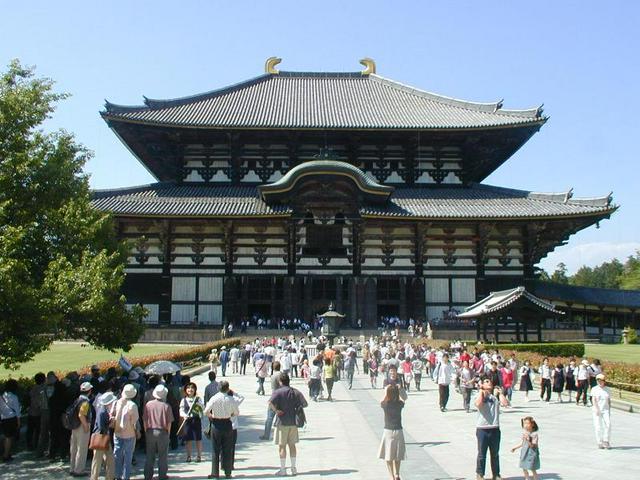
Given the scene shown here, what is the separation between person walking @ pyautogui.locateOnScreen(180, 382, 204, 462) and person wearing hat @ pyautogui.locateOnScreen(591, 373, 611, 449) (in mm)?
8562

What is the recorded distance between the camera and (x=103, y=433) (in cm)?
1177

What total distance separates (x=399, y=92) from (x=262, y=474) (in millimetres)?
51513

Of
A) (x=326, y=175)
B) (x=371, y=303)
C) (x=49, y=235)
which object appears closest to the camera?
(x=49, y=235)

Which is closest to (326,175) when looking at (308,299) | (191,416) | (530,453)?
(308,299)

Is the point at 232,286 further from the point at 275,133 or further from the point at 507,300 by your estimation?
the point at 507,300

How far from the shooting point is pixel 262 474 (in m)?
12.4

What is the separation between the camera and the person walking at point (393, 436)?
11.4 m

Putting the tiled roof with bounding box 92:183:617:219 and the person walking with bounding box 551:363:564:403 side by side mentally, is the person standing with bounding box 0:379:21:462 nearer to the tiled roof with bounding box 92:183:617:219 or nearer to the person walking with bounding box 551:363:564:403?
the person walking with bounding box 551:363:564:403

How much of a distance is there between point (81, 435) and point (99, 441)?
49.4 inches

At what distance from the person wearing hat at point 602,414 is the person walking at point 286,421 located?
22.3ft

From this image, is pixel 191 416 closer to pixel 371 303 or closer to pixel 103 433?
pixel 103 433

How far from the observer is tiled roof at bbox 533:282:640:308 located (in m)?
48.6

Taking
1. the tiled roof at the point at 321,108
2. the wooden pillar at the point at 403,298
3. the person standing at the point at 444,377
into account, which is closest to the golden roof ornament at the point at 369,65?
the tiled roof at the point at 321,108

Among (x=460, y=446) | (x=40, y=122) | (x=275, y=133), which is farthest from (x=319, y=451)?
(x=275, y=133)
